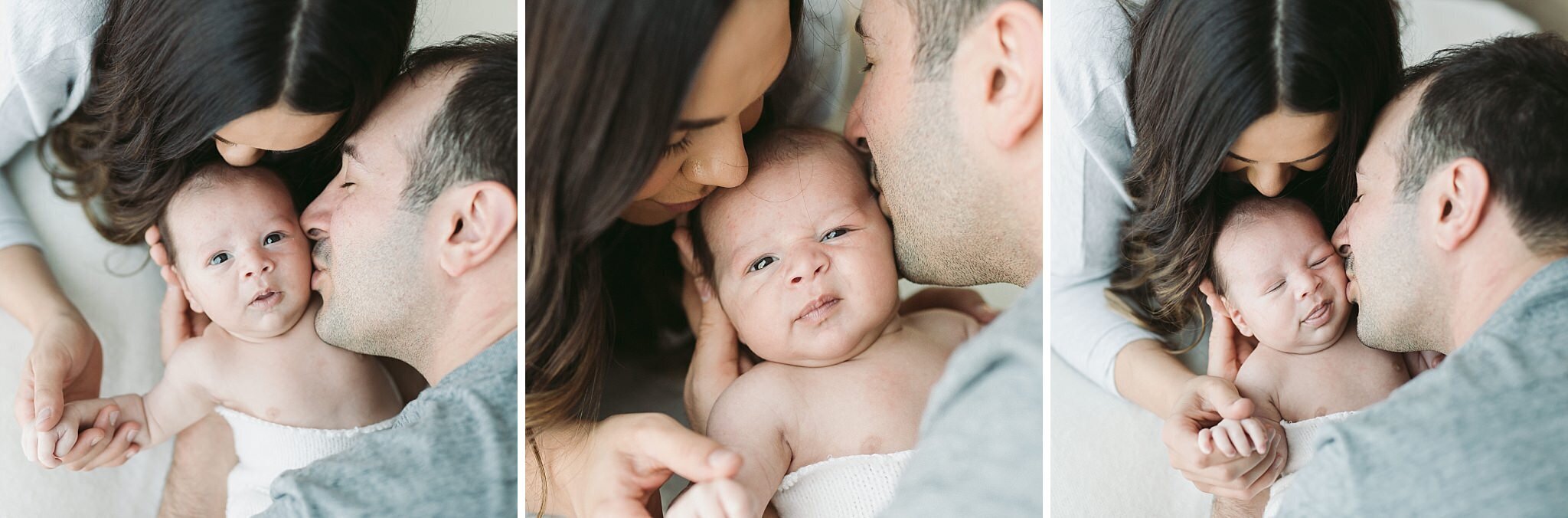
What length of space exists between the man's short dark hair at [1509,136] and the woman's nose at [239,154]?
1194mm

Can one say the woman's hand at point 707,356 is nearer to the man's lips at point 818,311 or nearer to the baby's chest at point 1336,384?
the man's lips at point 818,311

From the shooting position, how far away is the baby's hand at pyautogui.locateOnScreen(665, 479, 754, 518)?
1058 mm

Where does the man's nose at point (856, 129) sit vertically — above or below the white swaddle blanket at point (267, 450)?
above

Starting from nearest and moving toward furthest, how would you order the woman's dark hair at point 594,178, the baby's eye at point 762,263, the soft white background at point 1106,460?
the woman's dark hair at point 594,178 → the baby's eye at point 762,263 → the soft white background at point 1106,460

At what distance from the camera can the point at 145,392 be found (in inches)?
45.8

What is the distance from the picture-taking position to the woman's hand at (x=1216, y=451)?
1159mm

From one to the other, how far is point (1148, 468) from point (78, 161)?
47.8 inches

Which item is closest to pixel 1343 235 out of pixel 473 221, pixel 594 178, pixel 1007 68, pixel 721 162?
pixel 1007 68

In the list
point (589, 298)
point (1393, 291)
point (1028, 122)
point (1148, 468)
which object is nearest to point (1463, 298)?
point (1393, 291)

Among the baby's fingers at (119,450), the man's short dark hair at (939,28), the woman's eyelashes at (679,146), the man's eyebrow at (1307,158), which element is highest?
the man's short dark hair at (939,28)

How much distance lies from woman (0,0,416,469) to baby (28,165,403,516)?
25 millimetres

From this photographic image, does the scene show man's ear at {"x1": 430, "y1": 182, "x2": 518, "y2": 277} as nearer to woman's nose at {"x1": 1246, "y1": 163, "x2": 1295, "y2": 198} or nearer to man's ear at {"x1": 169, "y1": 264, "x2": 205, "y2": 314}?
man's ear at {"x1": 169, "y1": 264, "x2": 205, "y2": 314}

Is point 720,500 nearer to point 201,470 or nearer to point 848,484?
point 848,484

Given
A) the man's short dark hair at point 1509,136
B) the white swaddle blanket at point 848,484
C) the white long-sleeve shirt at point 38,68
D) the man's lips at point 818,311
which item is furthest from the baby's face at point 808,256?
the white long-sleeve shirt at point 38,68
